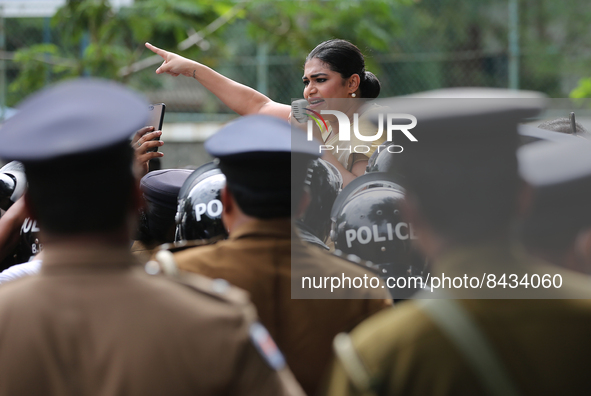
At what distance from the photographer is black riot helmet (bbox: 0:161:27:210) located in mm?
3299

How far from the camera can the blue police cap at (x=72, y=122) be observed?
126cm

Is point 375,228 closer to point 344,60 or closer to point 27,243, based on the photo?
point 344,60

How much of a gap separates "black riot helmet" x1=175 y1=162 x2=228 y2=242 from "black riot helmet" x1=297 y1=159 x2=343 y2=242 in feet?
0.96

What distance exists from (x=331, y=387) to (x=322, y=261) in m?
0.55

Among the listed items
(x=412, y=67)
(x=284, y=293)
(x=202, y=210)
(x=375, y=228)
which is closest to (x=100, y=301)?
(x=284, y=293)

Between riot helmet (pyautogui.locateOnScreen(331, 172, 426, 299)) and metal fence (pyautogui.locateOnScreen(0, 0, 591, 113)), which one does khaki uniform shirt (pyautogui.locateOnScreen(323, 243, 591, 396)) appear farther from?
Answer: metal fence (pyautogui.locateOnScreen(0, 0, 591, 113))

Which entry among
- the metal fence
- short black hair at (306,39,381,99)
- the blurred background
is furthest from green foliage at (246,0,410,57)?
short black hair at (306,39,381,99)

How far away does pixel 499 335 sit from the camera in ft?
3.79

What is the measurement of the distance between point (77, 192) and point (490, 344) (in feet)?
2.54

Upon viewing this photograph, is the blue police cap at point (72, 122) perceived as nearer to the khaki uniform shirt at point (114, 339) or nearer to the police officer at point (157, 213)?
the khaki uniform shirt at point (114, 339)

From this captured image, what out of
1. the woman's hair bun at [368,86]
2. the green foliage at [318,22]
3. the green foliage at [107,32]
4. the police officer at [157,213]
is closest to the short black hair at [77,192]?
the police officer at [157,213]

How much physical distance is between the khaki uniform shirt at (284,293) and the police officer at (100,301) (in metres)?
0.39

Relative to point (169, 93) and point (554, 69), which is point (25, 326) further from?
point (554, 69)

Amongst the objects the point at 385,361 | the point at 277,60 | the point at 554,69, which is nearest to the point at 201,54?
the point at 277,60
